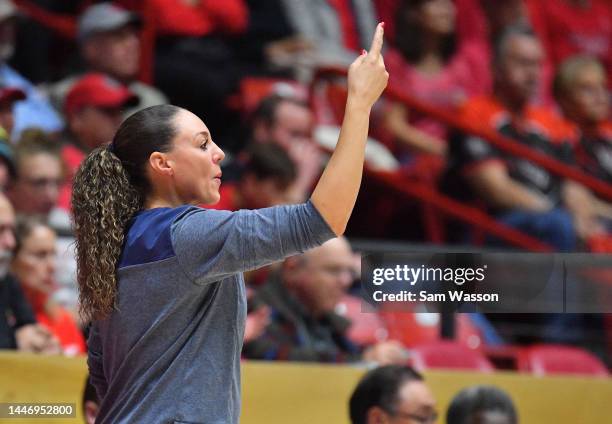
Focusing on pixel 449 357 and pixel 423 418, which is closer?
pixel 423 418

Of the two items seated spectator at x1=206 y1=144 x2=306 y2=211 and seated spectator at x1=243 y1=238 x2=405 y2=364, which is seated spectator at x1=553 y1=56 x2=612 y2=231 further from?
seated spectator at x1=243 y1=238 x2=405 y2=364

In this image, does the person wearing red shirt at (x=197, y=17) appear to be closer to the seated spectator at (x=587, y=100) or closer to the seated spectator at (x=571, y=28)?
the seated spectator at (x=587, y=100)

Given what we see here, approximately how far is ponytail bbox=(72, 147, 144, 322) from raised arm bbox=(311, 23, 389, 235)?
429mm

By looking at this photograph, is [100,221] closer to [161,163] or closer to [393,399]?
[161,163]

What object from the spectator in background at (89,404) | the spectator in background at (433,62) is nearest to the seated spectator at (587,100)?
the spectator in background at (433,62)

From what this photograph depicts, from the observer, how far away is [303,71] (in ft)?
21.5

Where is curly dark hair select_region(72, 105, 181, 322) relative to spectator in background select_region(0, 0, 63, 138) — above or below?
below

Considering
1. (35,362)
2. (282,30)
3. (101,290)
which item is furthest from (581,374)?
(282,30)

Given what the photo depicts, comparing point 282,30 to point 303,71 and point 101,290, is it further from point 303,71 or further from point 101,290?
point 101,290

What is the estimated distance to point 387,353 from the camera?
3.90 m

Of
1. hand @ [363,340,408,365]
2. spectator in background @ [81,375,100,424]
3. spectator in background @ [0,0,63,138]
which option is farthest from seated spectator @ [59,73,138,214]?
spectator in background @ [81,375,100,424]

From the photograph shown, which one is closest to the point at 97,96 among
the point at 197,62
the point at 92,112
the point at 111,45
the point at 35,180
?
the point at 92,112

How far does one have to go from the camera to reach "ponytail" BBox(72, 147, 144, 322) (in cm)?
239

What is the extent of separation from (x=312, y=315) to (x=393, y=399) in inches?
27.0
